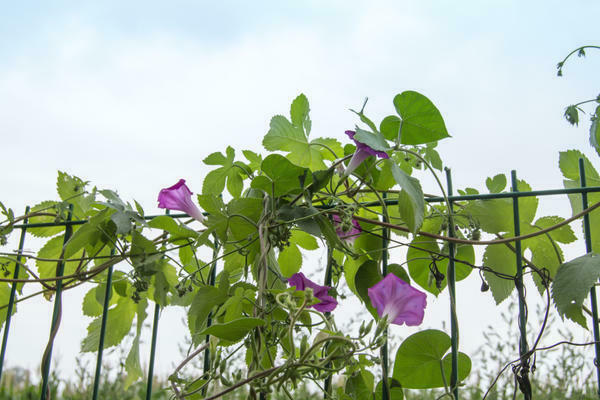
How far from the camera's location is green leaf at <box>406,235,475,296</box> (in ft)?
3.97

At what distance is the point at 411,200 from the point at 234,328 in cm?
35

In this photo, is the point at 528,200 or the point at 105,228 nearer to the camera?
the point at 528,200

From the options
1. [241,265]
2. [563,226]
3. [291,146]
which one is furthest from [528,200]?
[241,265]

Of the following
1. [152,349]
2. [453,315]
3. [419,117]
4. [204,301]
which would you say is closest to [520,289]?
[453,315]

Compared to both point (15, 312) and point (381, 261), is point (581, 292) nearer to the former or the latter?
point (381, 261)

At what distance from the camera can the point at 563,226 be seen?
Answer: 1.17 metres

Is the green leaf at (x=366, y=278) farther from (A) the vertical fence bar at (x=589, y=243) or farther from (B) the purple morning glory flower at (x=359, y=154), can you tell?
(A) the vertical fence bar at (x=589, y=243)

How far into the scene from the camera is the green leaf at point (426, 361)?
42.8 inches

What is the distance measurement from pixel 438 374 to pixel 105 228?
2.57 feet

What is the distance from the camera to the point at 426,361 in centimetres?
112

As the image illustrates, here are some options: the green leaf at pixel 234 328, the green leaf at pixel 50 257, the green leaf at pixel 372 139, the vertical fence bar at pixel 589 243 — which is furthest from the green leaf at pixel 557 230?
the green leaf at pixel 50 257

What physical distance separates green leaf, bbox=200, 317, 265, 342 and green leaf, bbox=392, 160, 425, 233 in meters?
0.29

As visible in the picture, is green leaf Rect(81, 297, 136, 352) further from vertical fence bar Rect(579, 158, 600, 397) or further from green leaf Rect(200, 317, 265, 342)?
vertical fence bar Rect(579, 158, 600, 397)

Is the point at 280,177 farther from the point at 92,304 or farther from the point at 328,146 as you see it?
the point at 92,304
